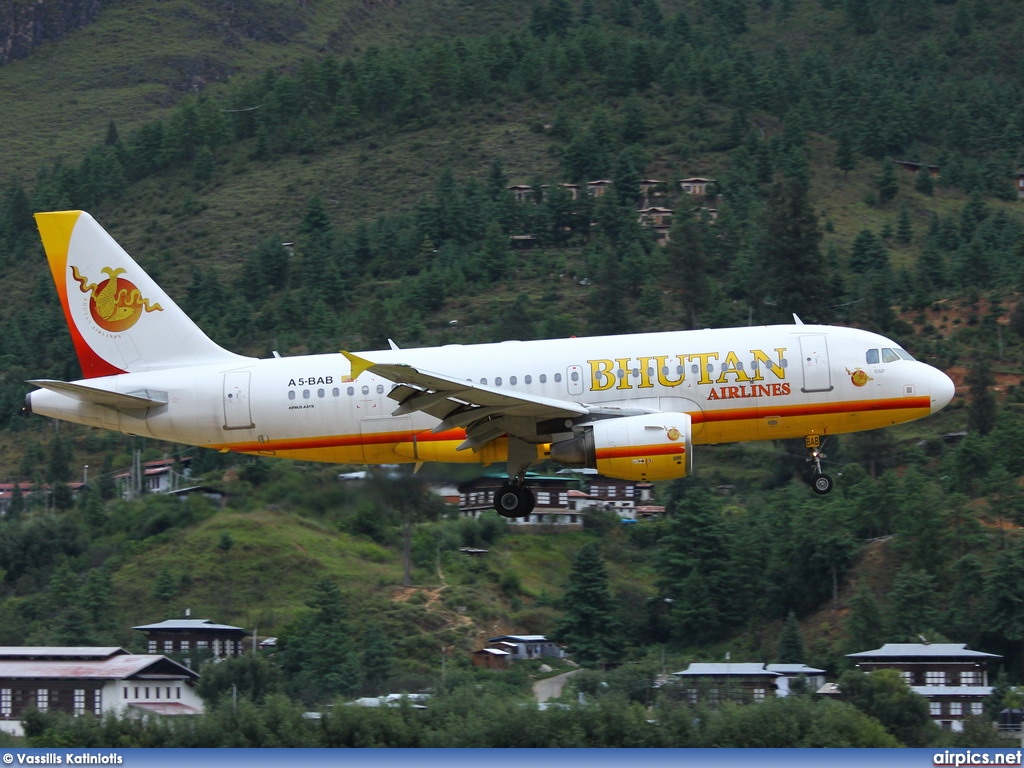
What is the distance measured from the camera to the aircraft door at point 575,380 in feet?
136

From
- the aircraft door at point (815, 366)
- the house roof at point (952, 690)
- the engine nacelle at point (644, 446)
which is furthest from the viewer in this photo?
the house roof at point (952, 690)

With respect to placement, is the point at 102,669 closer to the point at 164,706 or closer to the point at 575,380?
the point at 164,706

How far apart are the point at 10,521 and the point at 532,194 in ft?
256

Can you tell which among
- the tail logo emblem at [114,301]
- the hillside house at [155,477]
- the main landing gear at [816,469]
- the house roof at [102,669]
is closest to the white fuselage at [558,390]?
the main landing gear at [816,469]

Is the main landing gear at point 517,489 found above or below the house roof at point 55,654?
above

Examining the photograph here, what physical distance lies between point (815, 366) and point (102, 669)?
1769 inches

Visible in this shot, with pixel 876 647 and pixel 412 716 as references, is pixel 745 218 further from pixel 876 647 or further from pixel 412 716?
pixel 412 716

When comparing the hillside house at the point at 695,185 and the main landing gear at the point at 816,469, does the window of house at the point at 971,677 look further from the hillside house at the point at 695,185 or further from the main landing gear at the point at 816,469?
the hillside house at the point at 695,185

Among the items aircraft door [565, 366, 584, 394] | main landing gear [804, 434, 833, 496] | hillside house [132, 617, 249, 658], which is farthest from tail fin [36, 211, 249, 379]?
hillside house [132, 617, 249, 658]

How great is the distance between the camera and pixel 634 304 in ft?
445

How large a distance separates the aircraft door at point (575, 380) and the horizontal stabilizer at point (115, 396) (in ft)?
37.6

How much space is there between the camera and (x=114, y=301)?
4488 cm

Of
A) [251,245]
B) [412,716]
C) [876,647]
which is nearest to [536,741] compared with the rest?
[412,716]

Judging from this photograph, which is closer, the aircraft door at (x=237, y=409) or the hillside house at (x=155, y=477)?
the aircraft door at (x=237, y=409)
